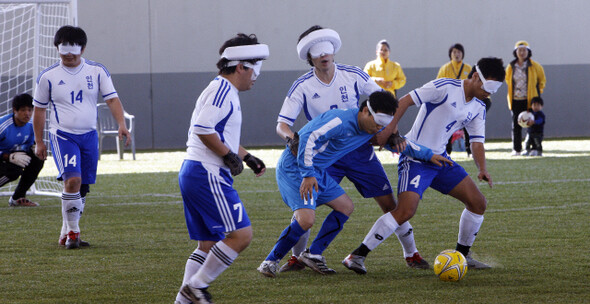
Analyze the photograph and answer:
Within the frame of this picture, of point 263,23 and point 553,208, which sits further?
point 263,23

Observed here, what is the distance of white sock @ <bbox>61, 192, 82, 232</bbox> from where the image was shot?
7051 mm

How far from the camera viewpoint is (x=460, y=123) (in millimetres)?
5918

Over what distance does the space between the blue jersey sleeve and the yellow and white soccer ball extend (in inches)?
26.8

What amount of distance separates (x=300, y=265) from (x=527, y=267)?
5.36 feet

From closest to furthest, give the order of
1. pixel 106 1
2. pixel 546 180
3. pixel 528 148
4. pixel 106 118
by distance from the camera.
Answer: pixel 546 180 → pixel 528 148 → pixel 106 118 → pixel 106 1

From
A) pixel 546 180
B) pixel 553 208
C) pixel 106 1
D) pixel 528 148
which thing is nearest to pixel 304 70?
pixel 106 1

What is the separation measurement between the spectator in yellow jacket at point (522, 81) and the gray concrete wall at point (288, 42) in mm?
5182

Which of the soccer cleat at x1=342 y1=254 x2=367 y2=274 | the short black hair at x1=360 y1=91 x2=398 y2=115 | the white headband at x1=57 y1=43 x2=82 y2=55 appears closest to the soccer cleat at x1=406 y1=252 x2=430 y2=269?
the soccer cleat at x1=342 y1=254 x2=367 y2=274

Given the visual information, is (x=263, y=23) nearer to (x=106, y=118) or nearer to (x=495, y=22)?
(x=106, y=118)

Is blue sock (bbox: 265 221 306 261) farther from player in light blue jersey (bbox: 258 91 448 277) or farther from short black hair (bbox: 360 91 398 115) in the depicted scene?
short black hair (bbox: 360 91 398 115)

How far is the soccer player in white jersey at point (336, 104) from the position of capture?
586 centimetres

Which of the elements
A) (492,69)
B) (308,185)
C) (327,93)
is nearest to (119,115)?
(327,93)

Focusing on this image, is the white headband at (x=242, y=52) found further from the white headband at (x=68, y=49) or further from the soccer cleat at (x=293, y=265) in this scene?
the white headband at (x=68, y=49)

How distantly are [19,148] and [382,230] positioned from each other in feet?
19.5
